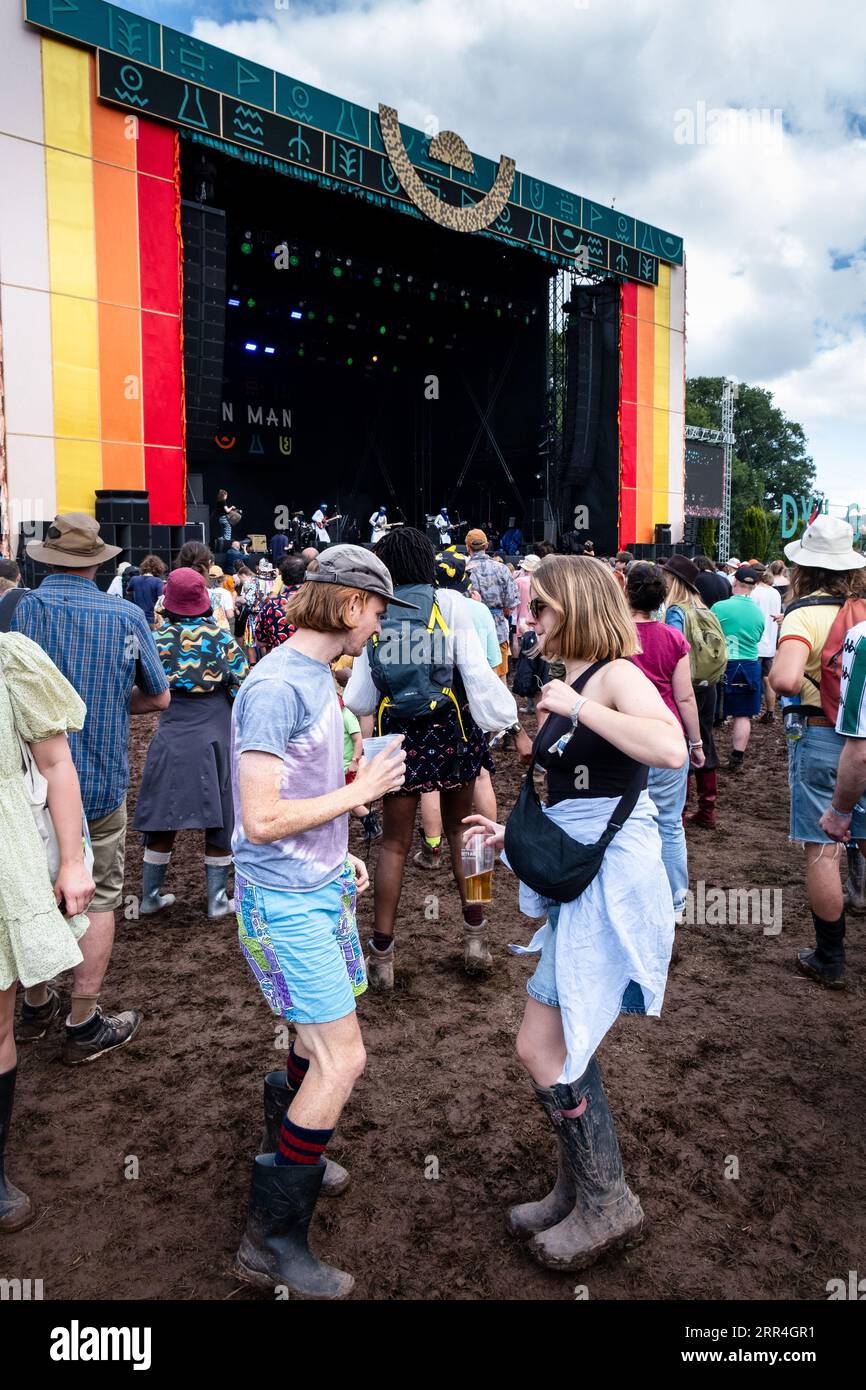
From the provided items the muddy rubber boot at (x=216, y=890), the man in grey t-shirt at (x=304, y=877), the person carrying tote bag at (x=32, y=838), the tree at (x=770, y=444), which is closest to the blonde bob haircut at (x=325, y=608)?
the man in grey t-shirt at (x=304, y=877)

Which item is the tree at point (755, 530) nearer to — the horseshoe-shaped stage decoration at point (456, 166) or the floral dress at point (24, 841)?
the horseshoe-shaped stage decoration at point (456, 166)

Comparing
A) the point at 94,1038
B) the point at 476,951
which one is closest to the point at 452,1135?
the point at 476,951

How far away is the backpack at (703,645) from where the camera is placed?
548 cm

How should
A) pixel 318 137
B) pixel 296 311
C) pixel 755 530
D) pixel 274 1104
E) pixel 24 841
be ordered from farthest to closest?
pixel 755 530, pixel 296 311, pixel 318 137, pixel 274 1104, pixel 24 841

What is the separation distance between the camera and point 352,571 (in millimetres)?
2197

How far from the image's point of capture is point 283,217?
16.3 metres

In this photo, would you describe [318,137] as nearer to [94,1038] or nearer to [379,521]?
[379,521]

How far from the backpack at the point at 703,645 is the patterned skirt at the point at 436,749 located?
2.17 meters

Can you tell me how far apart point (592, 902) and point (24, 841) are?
4.66 feet

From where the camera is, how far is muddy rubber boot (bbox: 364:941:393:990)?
3822 mm

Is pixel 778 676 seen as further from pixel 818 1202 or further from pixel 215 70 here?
A: pixel 215 70

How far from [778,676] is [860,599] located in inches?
17.3

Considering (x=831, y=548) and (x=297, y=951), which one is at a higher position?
(x=831, y=548)

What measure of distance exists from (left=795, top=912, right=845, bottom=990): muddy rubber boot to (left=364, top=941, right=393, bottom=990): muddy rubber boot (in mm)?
1789
